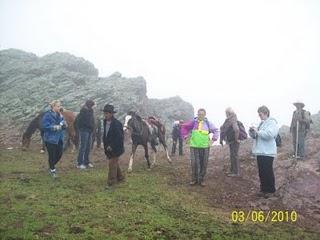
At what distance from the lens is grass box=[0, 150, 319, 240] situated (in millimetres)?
10406

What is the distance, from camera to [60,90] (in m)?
36.9

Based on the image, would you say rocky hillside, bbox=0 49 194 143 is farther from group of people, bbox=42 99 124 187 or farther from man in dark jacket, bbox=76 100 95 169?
group of people, bbox=42 99 124 187

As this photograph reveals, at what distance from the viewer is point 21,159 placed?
20.8 meters

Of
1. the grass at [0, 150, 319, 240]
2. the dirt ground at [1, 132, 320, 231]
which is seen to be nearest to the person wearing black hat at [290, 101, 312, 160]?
the dirt ground at [1, 132, 320, 231]

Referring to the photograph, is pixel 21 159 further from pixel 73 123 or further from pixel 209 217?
pixel 209 217

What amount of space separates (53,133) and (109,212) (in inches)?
198

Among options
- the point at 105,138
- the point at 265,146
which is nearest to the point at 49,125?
the point at 105,138

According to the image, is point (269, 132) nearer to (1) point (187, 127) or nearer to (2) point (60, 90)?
(1) point (187, 127)

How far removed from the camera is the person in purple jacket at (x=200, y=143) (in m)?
16.8

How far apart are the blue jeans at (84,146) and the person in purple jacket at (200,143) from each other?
15.1 feet

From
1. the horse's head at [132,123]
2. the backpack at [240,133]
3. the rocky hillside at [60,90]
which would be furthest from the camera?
the rocky hillside at [60,90]

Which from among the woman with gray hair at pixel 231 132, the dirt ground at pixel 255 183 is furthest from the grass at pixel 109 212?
the woman with gray hair at pixel 231 132
